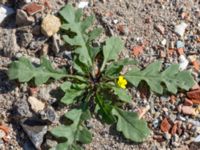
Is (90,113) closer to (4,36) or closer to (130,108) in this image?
(130,108)

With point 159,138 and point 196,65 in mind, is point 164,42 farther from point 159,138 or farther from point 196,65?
point 159,138

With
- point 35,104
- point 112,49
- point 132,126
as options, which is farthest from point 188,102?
point 35,104

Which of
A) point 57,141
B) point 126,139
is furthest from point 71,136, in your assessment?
point 126,139

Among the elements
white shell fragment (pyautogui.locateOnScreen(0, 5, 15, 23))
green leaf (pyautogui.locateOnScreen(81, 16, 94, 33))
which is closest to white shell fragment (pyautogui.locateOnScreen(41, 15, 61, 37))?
green leaf (pyautogui.locateOnScreen(81, 16, 94, 33))

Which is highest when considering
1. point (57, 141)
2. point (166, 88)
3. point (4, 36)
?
point (4, 36)

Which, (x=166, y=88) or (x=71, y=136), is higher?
(x=166, y=88)

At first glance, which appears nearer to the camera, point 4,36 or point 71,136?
point 71,136
